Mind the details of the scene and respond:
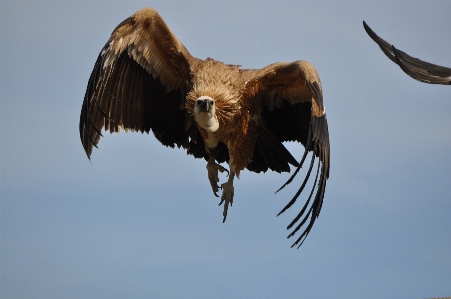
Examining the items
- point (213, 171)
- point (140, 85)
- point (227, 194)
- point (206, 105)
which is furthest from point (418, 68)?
point (140, 85)

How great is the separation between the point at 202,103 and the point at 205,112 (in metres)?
0.09

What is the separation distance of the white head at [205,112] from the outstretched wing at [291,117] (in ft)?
1.68

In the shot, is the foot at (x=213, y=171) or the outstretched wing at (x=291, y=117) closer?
the outstretched wing at (x=291, y=117)

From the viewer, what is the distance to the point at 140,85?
34.3 ft

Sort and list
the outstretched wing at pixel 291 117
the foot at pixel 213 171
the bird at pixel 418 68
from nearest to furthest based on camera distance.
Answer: the bird at pixel 418 68
the outstretched wing at pixel 291 117
the foot at pixel 213 171

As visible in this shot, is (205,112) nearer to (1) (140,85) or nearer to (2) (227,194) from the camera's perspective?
(2) (227,194)

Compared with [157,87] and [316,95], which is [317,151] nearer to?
[316,95]

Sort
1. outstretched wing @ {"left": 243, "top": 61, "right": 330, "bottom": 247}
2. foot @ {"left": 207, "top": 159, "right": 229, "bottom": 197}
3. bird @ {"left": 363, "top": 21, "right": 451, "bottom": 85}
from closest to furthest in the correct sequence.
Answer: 1. bird @ {"left": 363, "top": 21, "right": 451, "bottom": 85}
2. outstretched wing @ {"left": 243, "top": 61, "right": 330, "bottom": 247}
3. foot @ {"left": 207, "top": 159, "right": 229, "bottom": 197}

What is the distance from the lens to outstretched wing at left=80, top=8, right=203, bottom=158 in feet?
32.1

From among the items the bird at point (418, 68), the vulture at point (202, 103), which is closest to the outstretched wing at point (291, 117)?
the vulture at point (202, 103)

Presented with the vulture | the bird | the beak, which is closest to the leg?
the vulture

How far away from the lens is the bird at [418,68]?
820 centimetres

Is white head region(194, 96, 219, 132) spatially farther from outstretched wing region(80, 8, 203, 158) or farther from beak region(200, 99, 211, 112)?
outstretched wing region(80, 8, 203, 158)

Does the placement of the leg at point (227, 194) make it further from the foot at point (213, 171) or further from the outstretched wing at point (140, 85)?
the outstretched wing at point (140, 85)
